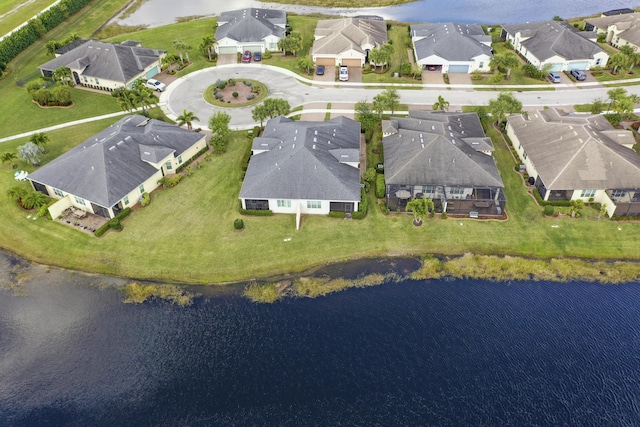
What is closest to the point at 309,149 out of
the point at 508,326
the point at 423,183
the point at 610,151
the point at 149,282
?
the point at 423,183

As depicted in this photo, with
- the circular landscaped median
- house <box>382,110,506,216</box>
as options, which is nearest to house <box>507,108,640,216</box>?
house <box>382,110,506,216</box>

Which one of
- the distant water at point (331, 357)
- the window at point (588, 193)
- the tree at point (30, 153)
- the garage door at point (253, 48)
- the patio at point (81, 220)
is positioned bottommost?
the distant water at point (331, 357)

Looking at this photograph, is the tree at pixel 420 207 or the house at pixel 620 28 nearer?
the tree at pixel 420 207

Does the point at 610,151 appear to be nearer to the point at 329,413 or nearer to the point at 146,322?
the point at 329,413

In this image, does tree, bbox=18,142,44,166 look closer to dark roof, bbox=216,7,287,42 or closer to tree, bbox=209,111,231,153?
A: tree, bbox=209,111,231,153

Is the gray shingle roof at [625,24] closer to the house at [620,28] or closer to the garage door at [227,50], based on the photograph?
the house at [620,28]

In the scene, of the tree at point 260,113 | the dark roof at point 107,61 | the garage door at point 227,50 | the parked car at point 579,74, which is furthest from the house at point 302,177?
the parked car at point 579,74
